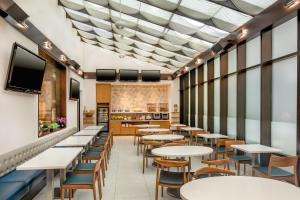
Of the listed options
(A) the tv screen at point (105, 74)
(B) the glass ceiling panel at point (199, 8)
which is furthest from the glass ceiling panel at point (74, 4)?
(A) the tv screen at point (105, 74)

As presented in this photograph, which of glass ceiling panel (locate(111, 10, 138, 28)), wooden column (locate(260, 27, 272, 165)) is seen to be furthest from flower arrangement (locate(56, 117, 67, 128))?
wooden column (locate(260, 27, 272, 165))

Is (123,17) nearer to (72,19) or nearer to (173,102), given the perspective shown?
(72,19)

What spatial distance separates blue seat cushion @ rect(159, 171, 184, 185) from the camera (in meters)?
3.65

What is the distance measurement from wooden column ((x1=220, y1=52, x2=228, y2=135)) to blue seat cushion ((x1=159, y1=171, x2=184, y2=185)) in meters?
4.24

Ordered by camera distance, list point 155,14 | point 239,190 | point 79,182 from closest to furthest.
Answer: point 239,190 → point 79,182 → point 155,14

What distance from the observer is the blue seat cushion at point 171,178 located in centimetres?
365

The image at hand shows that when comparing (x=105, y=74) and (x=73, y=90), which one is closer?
(x=73, y=90)

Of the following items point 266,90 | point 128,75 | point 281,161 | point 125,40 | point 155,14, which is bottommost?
point 281,161

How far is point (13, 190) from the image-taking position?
3328 millimetres

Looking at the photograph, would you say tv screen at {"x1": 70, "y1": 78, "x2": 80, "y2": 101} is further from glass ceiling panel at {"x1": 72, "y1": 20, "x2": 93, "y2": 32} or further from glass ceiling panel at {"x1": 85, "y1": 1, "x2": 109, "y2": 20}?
glass ceiling panel at {"x1": 85, "y1": 1, "x2": 109, "y2": 20}

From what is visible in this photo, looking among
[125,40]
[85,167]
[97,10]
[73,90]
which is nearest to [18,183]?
[85,167]

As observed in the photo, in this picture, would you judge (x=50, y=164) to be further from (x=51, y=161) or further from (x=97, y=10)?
(x=97, y=10)

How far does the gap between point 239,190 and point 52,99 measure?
7001mm

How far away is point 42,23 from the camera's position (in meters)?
6.35
